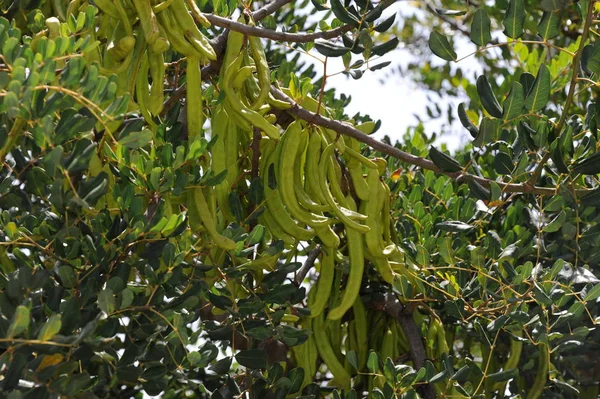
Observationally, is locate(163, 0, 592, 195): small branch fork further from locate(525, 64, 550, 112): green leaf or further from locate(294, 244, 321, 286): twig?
locate(294, 244, 321, 286): twig

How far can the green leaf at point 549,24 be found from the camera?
1159 millimetres

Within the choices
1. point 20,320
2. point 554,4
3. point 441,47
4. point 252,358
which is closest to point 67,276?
point 20,320

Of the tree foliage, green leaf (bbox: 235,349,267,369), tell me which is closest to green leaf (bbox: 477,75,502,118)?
the tree foliage

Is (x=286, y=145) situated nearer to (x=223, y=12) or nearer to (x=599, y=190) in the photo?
(x=223, y=12)

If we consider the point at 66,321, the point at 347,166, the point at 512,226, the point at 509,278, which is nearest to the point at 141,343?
the point at 66,321

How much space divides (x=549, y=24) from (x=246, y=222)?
450 millimetres

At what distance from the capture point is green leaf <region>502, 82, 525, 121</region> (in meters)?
1.18

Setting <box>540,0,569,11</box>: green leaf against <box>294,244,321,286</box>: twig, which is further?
<box>294,244,321,286</box>: twig

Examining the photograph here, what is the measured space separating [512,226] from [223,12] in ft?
2.19

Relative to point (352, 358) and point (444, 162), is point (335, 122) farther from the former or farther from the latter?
point (352, 358)

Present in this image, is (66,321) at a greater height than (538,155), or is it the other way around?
(538,155)

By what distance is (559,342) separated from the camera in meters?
1.37

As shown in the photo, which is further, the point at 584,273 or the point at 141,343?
the point at 584,273

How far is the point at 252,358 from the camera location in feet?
4.07
